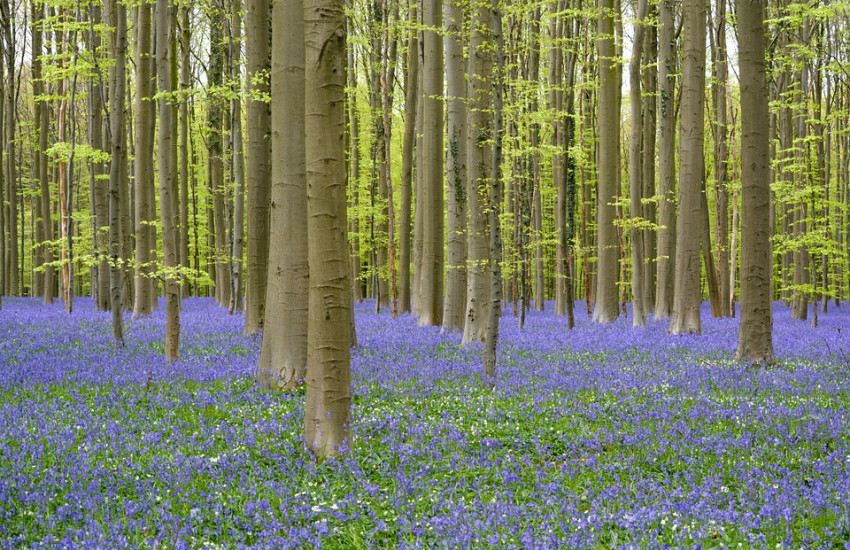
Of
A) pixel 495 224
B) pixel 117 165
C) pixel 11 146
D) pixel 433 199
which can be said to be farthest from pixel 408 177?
pixel 11 146

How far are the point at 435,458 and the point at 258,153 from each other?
757 centimetres

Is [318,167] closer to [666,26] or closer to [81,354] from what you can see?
[81,354]

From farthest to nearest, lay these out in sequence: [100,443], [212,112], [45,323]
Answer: [212,112], [45,323], [100,443]

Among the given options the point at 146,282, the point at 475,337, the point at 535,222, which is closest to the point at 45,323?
the point at 146,282

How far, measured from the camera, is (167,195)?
1134 cm

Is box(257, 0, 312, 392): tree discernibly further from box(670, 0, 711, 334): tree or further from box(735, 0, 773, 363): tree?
box(670, 0, 711, 334): tree

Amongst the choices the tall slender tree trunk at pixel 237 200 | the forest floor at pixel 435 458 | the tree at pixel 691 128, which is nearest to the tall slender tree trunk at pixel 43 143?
the tall slender tree trunk at pixel 237 200

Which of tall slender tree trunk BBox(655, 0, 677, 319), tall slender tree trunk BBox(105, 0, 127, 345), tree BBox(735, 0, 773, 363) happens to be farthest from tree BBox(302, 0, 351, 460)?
tall slender tree trunk BBox(655, 0, 677, 319)

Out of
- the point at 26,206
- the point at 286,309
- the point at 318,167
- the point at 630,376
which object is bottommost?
the point at 630,376

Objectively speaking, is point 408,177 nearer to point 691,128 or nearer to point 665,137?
point 665,137

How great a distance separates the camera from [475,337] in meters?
13.5

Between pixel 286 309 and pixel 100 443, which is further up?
pixel 286 309

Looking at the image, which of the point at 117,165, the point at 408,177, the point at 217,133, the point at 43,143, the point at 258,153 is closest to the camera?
the point at 258,153

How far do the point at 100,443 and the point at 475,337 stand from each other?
26.3 ft
